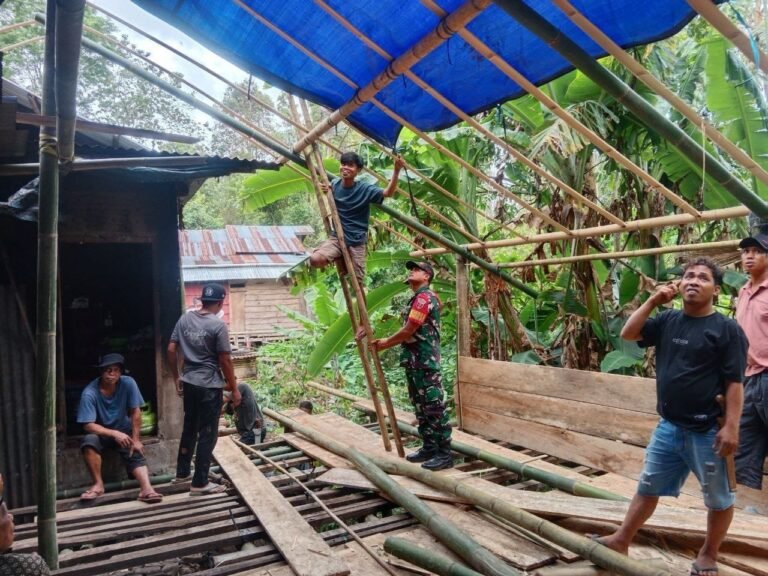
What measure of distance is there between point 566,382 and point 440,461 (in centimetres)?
134

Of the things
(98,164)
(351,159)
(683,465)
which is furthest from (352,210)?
(683,465)

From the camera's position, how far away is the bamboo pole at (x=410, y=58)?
2791 millimetres

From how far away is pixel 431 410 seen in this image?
4.91 meters

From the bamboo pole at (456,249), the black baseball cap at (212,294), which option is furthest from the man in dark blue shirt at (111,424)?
the bamboo pole at (456,249)

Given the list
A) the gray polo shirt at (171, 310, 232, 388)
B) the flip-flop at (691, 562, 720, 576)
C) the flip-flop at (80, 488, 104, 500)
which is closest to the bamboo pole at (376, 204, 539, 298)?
the gray polo shirt at (171, 310, 232, 388)

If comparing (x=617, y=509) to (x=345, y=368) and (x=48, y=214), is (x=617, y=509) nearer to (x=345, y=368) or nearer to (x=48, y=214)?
(x=48, y=214)

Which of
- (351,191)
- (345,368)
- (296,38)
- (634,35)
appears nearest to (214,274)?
(345,368)

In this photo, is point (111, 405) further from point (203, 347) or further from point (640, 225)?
point (640, 225)

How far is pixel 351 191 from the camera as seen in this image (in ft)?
16.0

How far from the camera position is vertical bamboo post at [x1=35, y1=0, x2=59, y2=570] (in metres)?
2.95

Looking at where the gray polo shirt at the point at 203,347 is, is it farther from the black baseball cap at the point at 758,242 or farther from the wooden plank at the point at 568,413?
the black baseball cap at the point at 758,242

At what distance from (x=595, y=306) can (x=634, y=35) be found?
334cm

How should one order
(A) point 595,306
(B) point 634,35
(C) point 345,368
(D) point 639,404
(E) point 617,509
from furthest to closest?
(C) point 345,368
(A) point 595,306
(D) point 639,404
(E) point 617,509
(B) point 634,35

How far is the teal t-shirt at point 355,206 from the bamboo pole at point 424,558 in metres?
2.48
